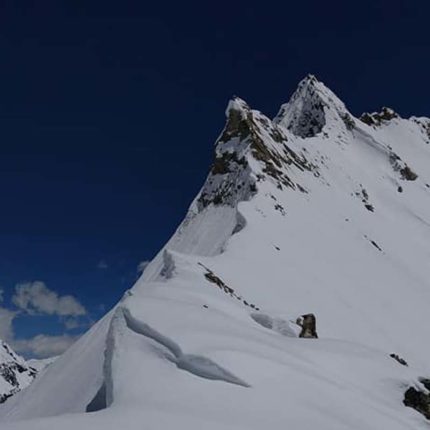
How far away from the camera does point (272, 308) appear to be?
24938 mm

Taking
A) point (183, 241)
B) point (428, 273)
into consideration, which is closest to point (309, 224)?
point (183, 241)

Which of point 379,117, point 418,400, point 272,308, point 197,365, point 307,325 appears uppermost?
point 379,117

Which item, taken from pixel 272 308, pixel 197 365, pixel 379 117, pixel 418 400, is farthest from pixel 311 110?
pixel 197 365

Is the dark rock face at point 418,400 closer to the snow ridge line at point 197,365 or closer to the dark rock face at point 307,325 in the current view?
the snow ridge line at point 197,365

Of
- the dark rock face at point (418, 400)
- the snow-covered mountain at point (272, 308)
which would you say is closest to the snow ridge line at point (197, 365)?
the snow-covered mountain at point (272, 308)

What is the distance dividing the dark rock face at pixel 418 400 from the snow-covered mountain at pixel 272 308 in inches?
3.2

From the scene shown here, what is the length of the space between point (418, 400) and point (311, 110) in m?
81.8

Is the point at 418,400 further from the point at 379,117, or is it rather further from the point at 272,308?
the point at 379,117

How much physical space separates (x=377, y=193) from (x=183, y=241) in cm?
3435

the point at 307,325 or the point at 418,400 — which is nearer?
the point at 418,400

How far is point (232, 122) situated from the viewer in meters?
54.1

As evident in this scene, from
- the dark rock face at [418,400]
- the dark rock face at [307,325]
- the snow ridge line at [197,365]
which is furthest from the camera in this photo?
the dark rock face at [307,325]

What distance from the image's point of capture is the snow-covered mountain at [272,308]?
29.9ft

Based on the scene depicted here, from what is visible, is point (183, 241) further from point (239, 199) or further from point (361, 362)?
point (361, 362)
